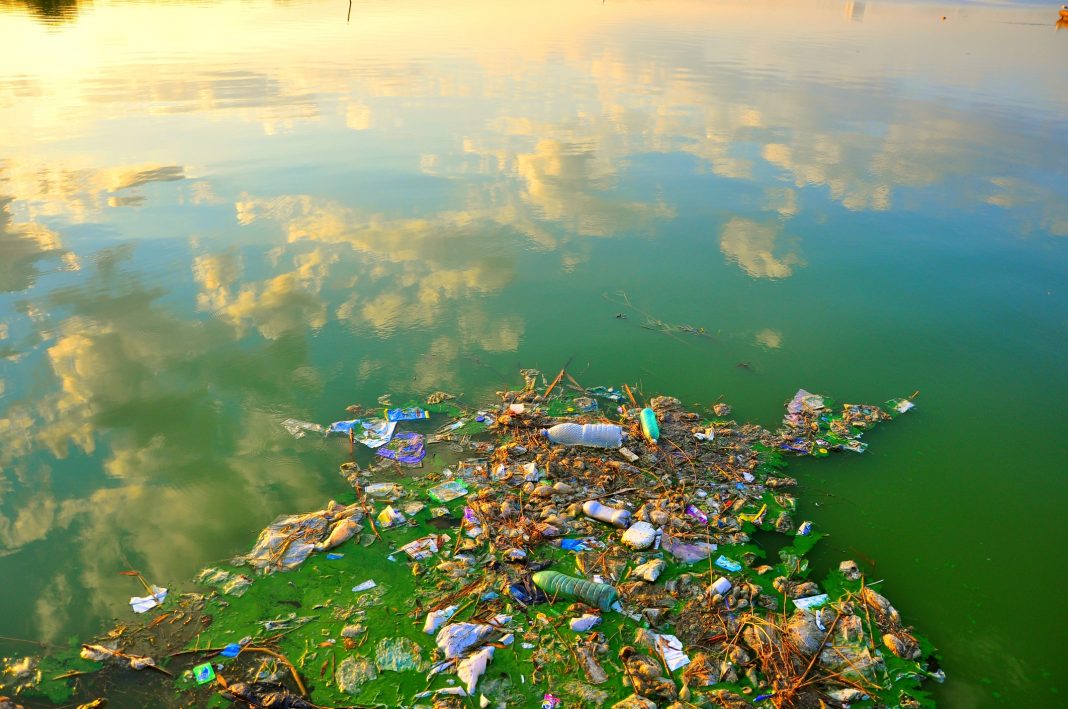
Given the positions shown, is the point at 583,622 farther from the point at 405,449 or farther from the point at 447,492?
the point at 405,449

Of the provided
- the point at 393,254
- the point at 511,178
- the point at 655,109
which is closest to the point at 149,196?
the point at 393,254

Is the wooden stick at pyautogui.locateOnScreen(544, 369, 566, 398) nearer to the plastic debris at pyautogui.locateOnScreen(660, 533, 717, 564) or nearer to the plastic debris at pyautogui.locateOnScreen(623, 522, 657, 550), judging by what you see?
the plastic debris at pyautogui.locateOnScreen(623, 522, 657, 550)

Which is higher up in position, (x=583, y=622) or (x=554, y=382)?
(x=554, y=382)

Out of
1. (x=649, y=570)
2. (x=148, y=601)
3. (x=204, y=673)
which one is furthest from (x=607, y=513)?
(x=148, y=601)

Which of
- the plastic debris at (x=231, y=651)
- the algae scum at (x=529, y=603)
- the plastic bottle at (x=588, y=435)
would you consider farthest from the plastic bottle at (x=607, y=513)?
the plastic debris at (x=231, y=651)

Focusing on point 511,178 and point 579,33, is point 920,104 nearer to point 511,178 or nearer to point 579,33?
point 511,178

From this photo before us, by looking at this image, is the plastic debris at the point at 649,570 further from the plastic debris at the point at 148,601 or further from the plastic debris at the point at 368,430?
the plastic debris at the point at 148,601

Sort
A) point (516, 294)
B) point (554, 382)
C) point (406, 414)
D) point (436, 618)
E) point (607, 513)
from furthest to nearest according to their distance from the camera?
point (516, 294), point (554, 382), point (406, 414), point (607, 513), point (436, 618)
